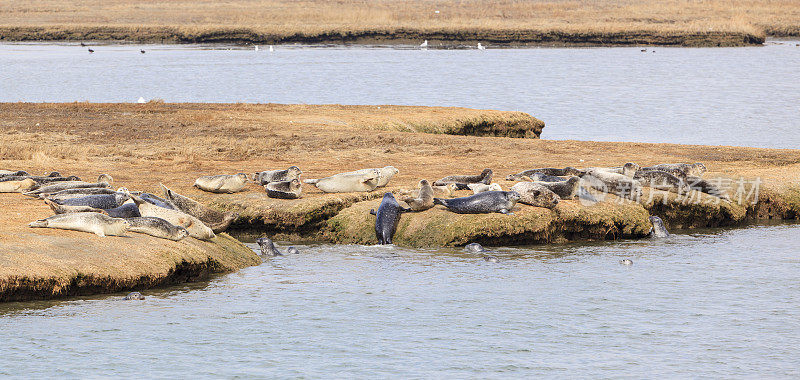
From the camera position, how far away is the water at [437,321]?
424 inches

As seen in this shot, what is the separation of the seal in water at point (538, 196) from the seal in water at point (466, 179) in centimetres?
126

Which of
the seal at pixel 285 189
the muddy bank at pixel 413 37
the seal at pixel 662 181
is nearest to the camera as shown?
the seal at pixel 285 189

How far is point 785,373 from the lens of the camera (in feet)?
35.1

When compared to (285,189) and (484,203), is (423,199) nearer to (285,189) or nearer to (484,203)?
(484,203)

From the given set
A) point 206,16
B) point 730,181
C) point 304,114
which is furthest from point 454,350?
point 206,16

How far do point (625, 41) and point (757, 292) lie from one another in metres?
82.6

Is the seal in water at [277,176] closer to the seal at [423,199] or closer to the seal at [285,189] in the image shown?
the seal at [285,189]

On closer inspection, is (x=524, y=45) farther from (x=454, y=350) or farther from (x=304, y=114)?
(x=454, y=350)

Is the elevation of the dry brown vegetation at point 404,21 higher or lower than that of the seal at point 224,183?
higher

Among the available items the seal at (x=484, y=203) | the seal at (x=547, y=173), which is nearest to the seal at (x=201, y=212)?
the seal at (x=484, y=203)

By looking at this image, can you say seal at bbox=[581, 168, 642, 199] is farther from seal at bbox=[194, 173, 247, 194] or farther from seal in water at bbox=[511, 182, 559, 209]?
seal at bbox=[194, 173, 247, 194]

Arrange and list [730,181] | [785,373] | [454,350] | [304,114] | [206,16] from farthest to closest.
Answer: [206,16] < [304,114] < [730,181] < [454,350] < [785,373]

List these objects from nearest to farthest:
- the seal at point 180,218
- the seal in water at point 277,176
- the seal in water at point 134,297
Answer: the seal in water at point 134,297 → the seal at point 180,218 → the seal in water at point 277,176

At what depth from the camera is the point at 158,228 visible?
1432 cm
